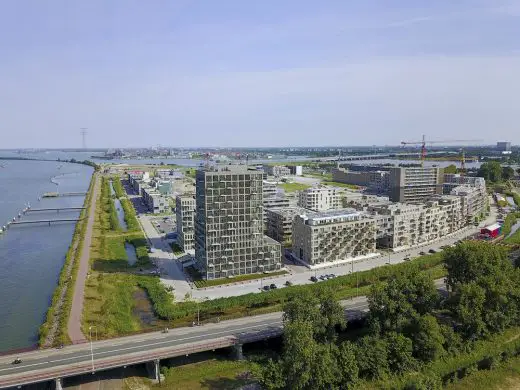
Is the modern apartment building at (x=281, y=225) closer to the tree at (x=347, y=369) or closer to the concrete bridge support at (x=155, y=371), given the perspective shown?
the concrete bridge support at (x=155, y=371)

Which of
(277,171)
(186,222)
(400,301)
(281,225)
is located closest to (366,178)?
(277,171)

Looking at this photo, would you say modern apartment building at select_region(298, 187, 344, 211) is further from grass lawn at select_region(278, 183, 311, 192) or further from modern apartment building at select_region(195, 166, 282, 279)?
grass lawn at select_region(278, 183, 311, 192)

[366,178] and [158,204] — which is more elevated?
[366,178]

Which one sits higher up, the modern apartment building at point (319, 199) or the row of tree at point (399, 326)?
the modern apartment building at point (319, 199)

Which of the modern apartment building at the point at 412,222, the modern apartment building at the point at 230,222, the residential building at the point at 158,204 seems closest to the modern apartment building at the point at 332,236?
the modern apartment building at the point at 412,222

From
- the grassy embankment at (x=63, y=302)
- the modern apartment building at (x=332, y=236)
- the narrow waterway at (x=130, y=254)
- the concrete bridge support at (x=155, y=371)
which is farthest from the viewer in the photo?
the narrow waterway at (x=130, y=254)

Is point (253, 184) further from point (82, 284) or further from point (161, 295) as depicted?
point (82, 284)

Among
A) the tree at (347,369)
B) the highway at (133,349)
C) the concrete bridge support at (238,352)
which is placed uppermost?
the tree at (347,369)

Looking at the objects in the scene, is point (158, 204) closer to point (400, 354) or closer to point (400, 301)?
point (400, 301)
